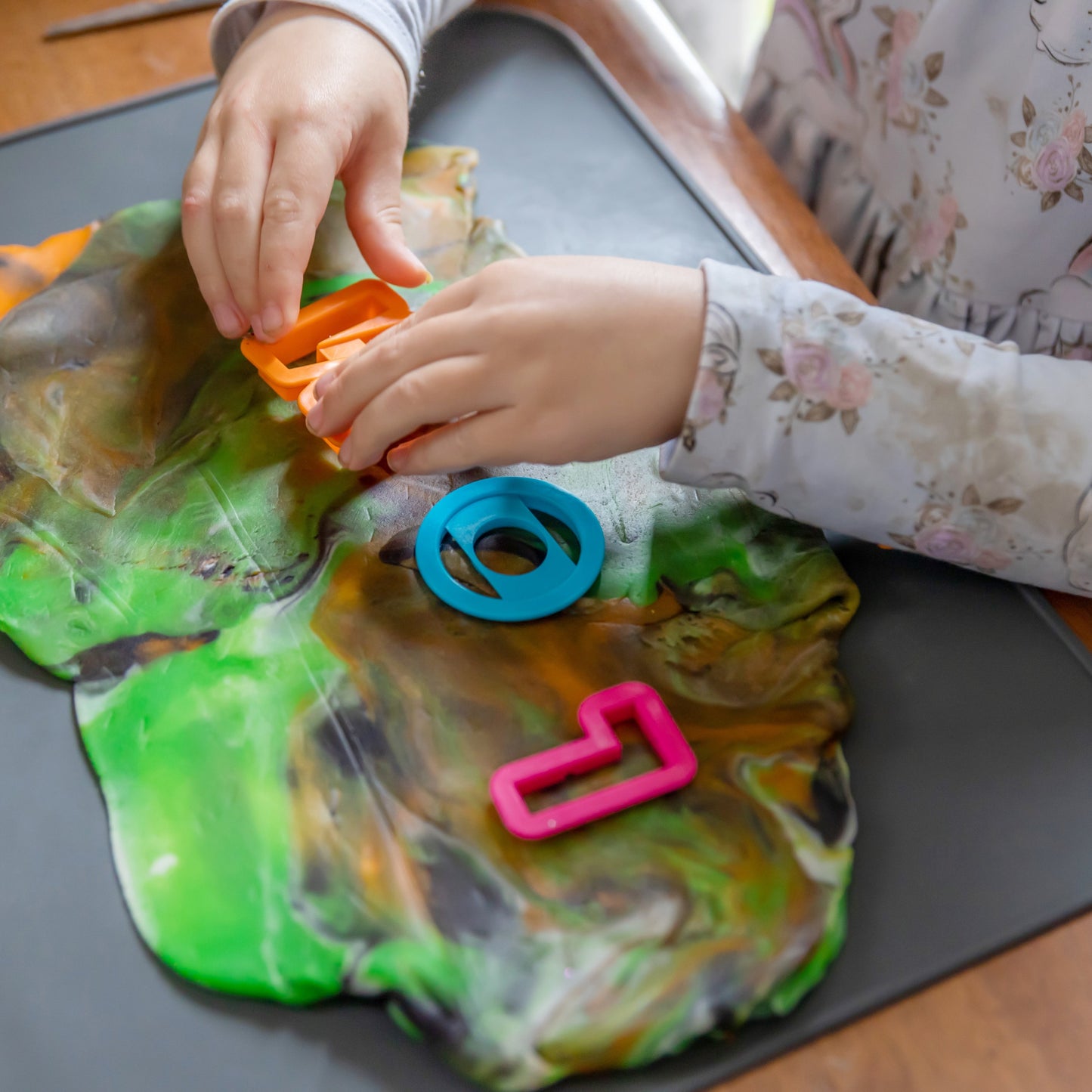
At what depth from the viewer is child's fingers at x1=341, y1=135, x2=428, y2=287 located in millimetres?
572

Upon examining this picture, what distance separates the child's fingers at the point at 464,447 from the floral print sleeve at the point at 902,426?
0.08m

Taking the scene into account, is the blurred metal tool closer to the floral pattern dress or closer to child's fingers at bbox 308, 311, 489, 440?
the floral pattern dress

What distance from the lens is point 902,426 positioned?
0.46m

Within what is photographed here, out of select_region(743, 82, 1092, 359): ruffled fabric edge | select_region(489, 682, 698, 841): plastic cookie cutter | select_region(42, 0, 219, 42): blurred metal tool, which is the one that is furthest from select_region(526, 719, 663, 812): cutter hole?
select_region(42, 0, 219, 42): blurred metal tool

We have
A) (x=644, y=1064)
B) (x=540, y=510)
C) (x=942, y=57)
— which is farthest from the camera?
(x=942, y=57)

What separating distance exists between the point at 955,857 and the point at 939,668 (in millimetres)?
89

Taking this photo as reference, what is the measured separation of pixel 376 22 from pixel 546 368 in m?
0.30

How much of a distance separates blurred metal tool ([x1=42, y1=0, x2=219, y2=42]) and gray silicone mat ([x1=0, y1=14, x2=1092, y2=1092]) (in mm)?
549

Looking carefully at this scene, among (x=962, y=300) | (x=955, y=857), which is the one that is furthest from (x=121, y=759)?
(x=962, y=300)

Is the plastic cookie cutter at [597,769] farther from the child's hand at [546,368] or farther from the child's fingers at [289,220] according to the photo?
the child's fingers at [289,220]

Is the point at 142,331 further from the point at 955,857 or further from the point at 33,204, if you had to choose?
the point at 955,857

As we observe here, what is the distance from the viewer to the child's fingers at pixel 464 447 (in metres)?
0.47

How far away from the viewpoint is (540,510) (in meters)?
0.51

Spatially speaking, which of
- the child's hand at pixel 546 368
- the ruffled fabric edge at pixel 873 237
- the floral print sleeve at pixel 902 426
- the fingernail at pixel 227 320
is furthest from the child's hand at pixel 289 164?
the ruffled fabric edge at pixel 873 237
